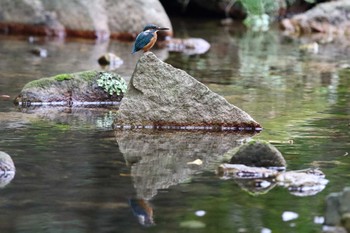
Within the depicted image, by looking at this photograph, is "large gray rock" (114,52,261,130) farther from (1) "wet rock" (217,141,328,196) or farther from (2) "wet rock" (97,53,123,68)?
(2) "wet rock" (97,53,123,68)

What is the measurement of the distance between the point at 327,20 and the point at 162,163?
18996 millimetres

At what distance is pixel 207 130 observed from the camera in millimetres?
9008

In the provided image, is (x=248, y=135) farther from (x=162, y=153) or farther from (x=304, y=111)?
(x=304, y=111)

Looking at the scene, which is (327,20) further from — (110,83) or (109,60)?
(110,83)

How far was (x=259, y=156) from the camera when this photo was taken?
23.3 feet

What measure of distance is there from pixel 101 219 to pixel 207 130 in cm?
346

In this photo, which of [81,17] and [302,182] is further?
[81,17]

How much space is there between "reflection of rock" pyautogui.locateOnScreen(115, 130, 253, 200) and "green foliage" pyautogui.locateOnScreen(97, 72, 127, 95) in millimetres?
2113

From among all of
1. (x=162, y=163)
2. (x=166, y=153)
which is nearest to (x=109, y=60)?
(x=166, y=153)

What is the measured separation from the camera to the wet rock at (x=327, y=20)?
25.5 metres

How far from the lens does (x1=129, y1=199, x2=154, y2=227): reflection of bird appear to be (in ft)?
18.6


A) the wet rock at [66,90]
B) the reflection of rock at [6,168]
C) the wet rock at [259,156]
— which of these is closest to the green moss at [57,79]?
the wet rock at [66,90]

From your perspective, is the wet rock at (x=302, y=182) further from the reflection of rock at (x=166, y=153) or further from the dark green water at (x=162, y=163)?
the reflection of rock at (x=166, y=153)

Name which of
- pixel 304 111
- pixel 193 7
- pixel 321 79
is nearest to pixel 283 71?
pixel 321 79
